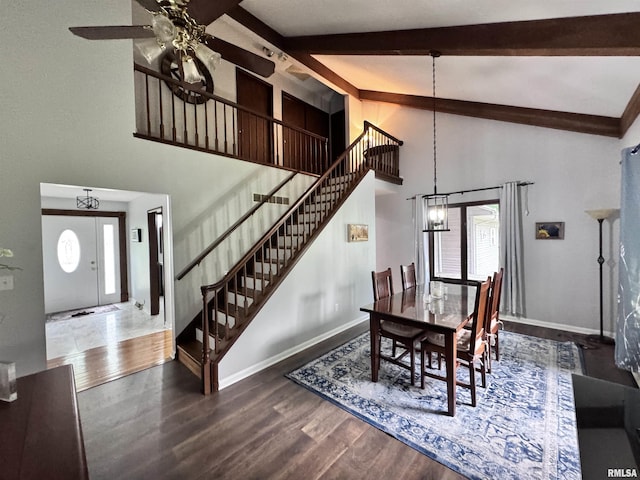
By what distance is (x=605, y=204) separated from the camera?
3.86 meters

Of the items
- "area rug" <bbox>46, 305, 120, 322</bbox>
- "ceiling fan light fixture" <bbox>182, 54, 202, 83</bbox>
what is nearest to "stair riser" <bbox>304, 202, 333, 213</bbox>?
"ceiling fan light fixture" <bbox>182, 54, 202, 83</bbox>

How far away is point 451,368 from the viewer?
232cm

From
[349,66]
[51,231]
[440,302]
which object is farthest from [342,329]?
[51,231]

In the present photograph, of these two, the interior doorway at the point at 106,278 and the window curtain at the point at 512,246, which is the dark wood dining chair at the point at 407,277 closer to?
the window curtain at the point at 512,246

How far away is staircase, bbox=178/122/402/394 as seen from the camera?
2809mm

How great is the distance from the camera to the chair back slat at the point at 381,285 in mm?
3275

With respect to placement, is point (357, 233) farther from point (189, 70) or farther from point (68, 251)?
point (68, 251)

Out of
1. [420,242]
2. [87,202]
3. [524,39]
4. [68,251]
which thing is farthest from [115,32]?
[68,251]

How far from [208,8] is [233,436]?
4.12 metres

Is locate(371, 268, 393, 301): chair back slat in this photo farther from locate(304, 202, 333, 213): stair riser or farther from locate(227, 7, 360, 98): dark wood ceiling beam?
locate(227, 7, 360, 98): dark wood ceiling beam

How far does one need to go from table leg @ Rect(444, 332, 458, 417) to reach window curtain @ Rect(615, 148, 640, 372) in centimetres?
187

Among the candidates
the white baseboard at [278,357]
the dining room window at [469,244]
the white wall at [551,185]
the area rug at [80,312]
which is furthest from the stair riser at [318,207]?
the area rug at [80,312]

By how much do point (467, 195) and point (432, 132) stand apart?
1429 mm

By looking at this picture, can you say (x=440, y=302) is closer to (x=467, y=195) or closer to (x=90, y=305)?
(x=467, y=195)
